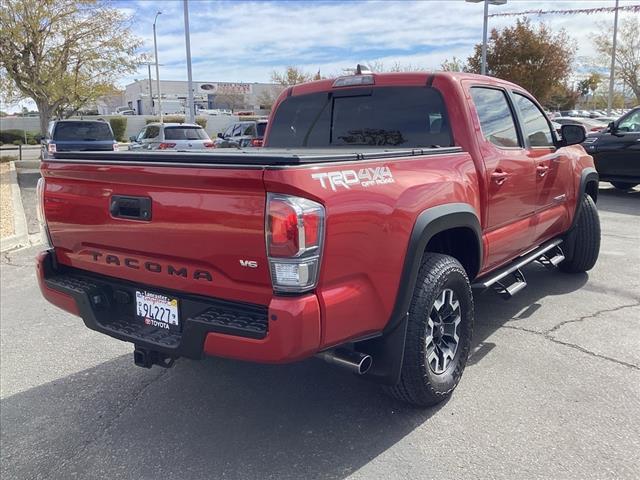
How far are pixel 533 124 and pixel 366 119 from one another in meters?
1.64

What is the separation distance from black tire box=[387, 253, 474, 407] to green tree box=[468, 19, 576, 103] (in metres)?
26.1

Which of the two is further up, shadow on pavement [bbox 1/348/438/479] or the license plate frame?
the license plate frame

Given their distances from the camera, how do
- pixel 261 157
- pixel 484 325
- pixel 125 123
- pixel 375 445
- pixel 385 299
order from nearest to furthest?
pixel 261 157 < pixel 385 299 < pixel 375 445 < pixel 484 325 < pixel 125 123

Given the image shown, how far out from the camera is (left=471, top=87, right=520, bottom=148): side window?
4035 mm

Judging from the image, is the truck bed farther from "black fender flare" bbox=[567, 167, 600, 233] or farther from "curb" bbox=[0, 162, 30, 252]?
"curb" bbox=[0, 162, 30, 252]

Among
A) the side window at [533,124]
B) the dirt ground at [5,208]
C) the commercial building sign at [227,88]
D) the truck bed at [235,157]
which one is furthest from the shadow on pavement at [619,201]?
the commercial building sign at [227,88]

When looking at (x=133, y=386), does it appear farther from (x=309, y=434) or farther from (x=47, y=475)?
(x=309, y=434)

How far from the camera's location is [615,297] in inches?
207

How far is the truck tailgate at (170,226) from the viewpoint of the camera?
8.15 feet

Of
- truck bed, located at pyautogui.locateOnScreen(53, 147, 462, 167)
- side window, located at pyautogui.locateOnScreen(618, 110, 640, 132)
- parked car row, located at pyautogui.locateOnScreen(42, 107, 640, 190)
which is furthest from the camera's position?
side window, located at pyautogui.locateOnScreen(618, 110, 640, 132)

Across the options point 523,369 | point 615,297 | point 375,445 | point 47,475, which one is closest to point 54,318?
point 47,475

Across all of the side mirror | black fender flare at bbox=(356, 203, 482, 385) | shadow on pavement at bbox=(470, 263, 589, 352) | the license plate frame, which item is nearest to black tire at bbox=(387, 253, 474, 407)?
black fender flare at bbox=(356, 203, 482, 385)

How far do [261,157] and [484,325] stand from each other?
2.87 metres

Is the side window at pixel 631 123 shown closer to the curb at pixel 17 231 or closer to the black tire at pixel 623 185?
the black tire at pixel 623 185
